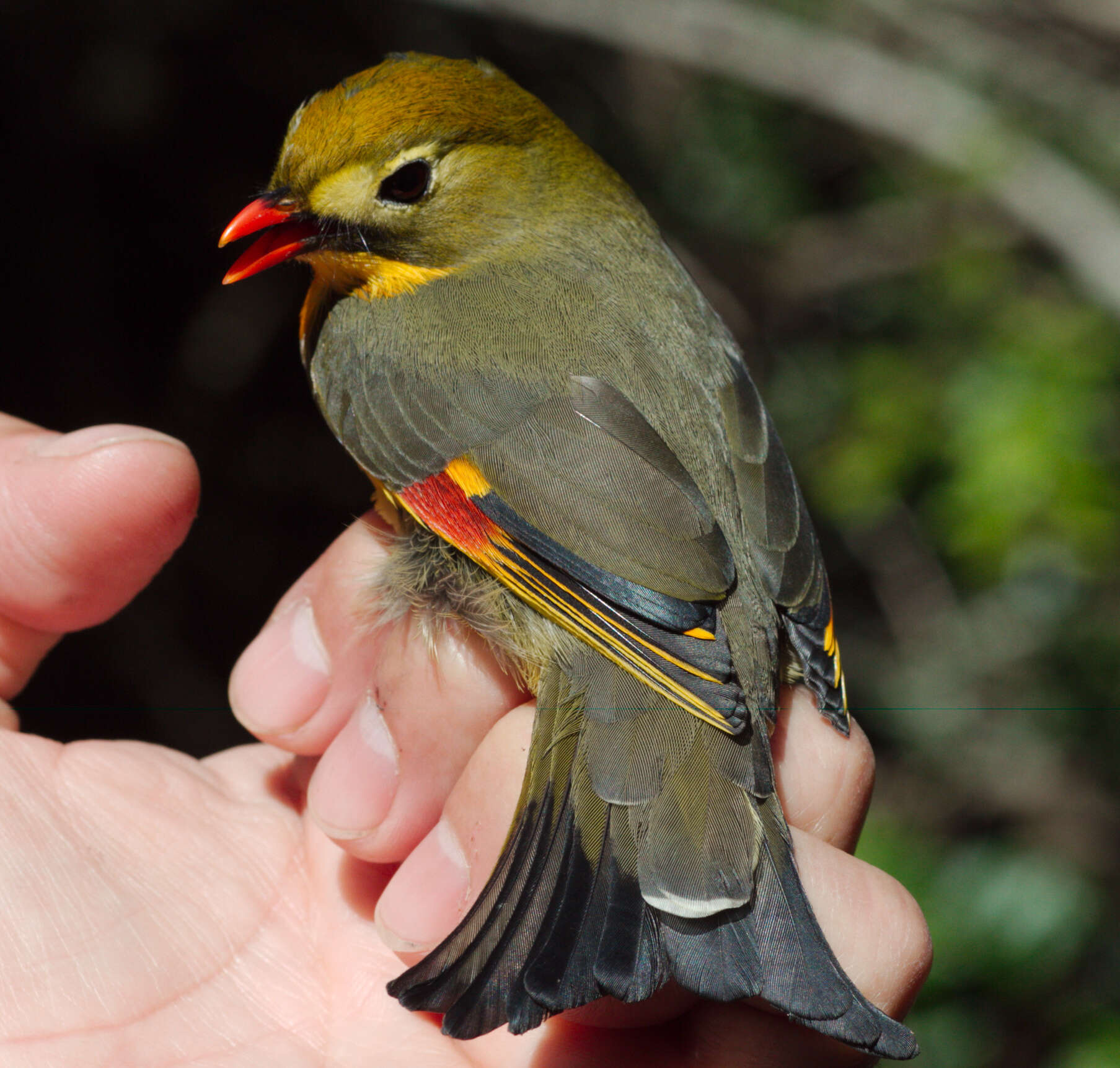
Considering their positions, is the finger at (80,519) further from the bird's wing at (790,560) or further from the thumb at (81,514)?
the bird's wing at (790,560)

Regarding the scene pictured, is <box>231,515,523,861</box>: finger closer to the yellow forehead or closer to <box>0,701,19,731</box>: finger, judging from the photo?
<box>0,701,19,731</box>: finger

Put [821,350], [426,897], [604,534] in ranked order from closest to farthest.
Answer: [604,534]
[426,897]
[821,350]

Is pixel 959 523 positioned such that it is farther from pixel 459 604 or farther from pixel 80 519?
pixel 80 519

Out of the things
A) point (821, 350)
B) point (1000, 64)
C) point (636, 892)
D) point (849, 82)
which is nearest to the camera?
point (636, 892)

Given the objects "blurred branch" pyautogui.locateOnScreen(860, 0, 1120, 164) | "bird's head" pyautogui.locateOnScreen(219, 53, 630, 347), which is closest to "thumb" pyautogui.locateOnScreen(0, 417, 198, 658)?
"bird's head" pyautogui.locateOnScreen(219, 53, 630, 347)

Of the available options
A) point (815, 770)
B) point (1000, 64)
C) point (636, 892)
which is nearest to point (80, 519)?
point (636, 892)

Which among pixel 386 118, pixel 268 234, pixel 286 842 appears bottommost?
pixel 286 842
